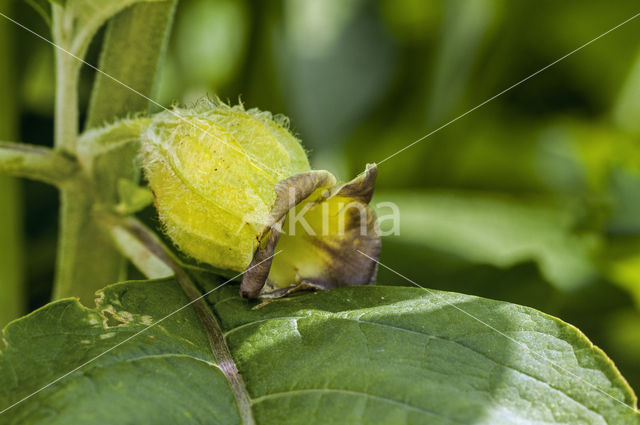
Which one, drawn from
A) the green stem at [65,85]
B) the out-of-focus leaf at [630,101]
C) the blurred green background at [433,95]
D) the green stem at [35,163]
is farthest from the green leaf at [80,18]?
the out-of-focus leaf at [630,101]

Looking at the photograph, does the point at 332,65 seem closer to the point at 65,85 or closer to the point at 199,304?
the point at 65,85

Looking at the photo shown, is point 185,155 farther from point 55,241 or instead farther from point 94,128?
point 55,241

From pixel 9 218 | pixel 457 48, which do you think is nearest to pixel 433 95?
pixel 457 48

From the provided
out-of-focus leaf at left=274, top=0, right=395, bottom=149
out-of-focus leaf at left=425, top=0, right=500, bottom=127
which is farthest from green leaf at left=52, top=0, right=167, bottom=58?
out-of-focus leaf at left=425, top=0, right=500, bottom=127

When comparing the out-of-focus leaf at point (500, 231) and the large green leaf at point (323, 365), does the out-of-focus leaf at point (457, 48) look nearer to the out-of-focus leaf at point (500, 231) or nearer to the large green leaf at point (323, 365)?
the out-of-focus leaf at point (500, 231)

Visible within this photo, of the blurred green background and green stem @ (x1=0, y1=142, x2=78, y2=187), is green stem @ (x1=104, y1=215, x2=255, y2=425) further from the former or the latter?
the blurred green background

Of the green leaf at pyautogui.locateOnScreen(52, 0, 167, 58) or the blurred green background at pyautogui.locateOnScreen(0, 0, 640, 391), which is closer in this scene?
the green leaf at pyautogui.locateOnScreen(52, 0, 167, 58)
